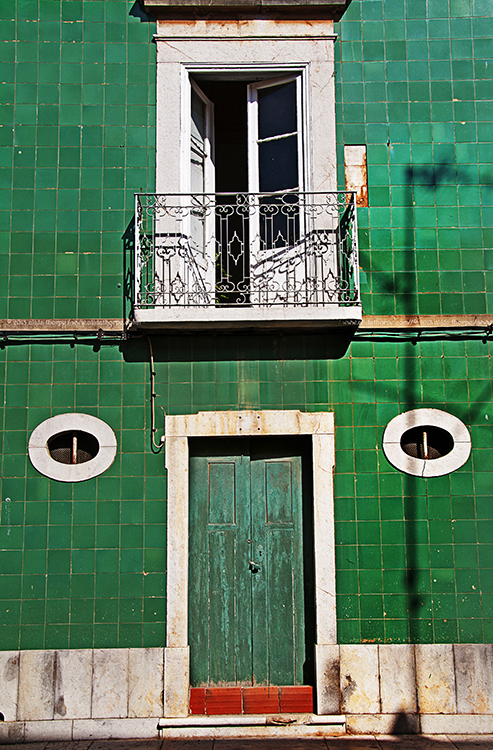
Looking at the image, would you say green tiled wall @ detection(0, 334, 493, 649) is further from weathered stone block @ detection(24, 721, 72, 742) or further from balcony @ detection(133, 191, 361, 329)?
weathered stone block @ detection(24, 721, 72, 742)

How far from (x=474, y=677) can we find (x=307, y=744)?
1612 mm

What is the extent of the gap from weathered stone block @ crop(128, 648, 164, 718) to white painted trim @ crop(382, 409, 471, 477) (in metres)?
2.79

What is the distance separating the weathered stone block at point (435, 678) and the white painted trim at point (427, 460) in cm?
156

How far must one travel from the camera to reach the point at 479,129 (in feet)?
21.3

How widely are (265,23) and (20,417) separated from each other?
4.66 meters

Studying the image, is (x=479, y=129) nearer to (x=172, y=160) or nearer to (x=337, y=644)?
(x=172, y=160)

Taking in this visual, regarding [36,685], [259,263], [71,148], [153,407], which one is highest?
[71,148]

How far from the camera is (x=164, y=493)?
6.00m

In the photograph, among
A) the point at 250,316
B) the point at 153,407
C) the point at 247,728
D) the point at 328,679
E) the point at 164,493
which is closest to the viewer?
the point at 247,728

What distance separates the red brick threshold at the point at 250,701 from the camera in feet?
18.8

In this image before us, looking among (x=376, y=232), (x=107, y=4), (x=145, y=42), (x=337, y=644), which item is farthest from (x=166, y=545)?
(x=107, y=4)

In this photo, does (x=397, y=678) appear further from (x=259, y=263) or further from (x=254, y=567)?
(x=259, y=263)

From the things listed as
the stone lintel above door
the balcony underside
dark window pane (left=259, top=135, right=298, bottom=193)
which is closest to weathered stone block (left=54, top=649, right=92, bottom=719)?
the balcony underside

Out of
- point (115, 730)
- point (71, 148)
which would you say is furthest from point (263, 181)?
point (115, 730)
